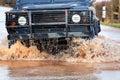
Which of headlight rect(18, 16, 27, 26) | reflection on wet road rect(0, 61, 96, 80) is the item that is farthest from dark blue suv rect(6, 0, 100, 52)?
reflection on wet road rect(0, 61, 96, 80)

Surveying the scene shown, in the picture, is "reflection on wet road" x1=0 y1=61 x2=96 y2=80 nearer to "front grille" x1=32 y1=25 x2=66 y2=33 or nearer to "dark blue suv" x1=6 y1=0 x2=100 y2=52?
"dark blue suv" x1=6 y1=0 x2=100 y2=52

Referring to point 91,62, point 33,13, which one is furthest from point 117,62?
point 33,13

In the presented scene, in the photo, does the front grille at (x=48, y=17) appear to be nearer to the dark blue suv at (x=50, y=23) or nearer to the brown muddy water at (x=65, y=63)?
the dark blue suv at (x=50, y=23)

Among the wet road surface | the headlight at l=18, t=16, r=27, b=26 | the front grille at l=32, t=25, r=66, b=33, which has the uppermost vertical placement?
the headlight at l=18, t=16, r=27, b=26

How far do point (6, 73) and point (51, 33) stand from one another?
10.3 ft

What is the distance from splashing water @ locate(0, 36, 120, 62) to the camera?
13109mm

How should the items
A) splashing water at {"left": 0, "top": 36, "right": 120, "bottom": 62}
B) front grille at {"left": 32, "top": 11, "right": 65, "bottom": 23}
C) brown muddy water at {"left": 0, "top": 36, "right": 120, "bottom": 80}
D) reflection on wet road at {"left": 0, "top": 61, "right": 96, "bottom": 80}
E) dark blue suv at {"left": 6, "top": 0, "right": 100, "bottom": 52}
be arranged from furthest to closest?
front grille at {"left": 32, "top": 11, "right": 65, "bottom": 23} → dark blue suv at {"left": 6, "top": 0, "right": 100, "bottom": 52} → splashing water at {"left": 0, "top": 36, "right": 120, "bottom": 62} → brown muddy water at {"left": 0, "top": 36, "right": 120, "bottom": 80} → reflection on wet road at {"left": 0, "top": 61, "right": 96, "bottom": 80}

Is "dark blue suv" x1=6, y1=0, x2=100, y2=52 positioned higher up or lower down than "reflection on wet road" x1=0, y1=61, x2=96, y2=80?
higher up

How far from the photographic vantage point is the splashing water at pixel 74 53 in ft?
43.0

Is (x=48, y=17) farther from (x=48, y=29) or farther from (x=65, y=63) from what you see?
(x=65, y=63)

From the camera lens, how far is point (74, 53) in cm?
1338

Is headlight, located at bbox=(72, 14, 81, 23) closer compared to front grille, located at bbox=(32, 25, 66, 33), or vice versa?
headlight, located at bbox=(72, 14, 81, 23)

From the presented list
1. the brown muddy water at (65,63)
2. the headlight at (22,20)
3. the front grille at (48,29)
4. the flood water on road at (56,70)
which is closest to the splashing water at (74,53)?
the brown muddy water at (65,63)

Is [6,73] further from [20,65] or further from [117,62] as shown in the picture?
[117,62]
